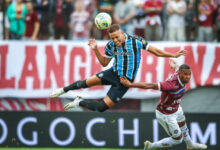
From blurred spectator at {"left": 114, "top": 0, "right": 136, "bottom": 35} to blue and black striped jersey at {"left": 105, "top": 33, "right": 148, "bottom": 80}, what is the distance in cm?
350

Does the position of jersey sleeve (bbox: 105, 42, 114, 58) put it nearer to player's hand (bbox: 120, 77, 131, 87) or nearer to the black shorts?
the black shorts

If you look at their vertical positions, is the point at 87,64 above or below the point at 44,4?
below

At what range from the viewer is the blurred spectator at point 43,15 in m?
13.8

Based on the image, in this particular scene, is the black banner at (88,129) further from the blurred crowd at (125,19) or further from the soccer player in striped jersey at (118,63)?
the blurred crowd at (125,19)

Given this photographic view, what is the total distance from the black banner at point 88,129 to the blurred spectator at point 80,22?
246 cm

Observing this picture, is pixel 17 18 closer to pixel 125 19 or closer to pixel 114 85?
pixel 125 19

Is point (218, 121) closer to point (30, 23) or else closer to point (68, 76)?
point (68, 76)

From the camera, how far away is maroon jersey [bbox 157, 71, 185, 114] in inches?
372

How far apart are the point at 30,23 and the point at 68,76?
1.67 m

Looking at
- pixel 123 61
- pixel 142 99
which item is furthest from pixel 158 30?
pixel 123 61

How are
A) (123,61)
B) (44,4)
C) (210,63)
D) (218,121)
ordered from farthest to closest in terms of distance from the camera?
(44,4)
(210,63)
(218,121)
(123,61)

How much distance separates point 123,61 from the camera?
32.4 feet

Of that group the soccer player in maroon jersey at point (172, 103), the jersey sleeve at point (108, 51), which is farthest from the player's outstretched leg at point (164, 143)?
the jersey sleeve at point (108, 51)

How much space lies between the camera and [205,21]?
13.4m
